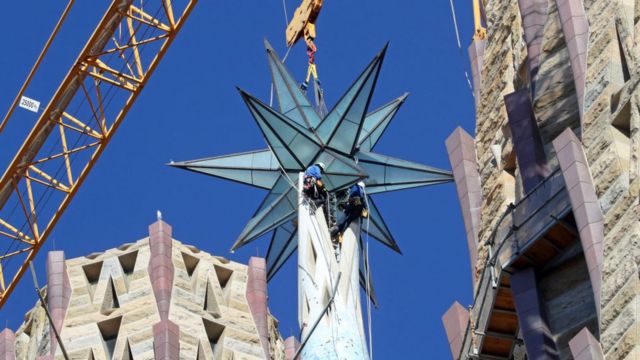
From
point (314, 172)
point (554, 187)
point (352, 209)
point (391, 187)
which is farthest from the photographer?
point (391, 187)

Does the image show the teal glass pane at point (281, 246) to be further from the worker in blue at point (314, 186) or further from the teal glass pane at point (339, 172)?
the worker in blue at point (314, 186)

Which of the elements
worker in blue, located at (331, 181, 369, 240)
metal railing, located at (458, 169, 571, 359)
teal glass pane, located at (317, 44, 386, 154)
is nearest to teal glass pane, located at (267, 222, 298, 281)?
teal glass pane, located at (317, 44, 386, 154)

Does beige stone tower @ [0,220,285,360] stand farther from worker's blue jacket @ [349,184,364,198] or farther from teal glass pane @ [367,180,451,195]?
worker's blue jacket @ [349,184,364,198]

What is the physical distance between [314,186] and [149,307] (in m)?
19.4

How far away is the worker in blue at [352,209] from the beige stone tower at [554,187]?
3209 millimetres

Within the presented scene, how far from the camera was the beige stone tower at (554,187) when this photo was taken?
4938cm

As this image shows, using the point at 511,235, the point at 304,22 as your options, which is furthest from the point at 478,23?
the point at 511,235

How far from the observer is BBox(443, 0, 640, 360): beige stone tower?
162ft

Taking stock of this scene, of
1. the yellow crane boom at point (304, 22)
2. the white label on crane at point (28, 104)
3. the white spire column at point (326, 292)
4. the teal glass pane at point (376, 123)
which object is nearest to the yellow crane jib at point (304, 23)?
the yellow crane boom at point (304, 22)

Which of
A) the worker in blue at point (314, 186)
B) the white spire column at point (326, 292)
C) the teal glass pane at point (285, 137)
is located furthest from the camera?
the teal glass pane at point (285, 137)

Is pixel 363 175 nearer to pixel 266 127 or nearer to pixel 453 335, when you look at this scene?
pixel 266 127

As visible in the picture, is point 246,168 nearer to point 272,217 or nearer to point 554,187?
point 272,217

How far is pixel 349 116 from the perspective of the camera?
55.6 m

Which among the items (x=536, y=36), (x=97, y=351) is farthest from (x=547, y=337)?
(x=97, y=351)
